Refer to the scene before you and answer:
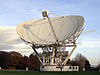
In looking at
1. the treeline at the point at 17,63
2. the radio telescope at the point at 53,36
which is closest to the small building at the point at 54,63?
the radio telescope at the point at 53,36

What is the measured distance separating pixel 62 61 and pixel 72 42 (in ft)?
25.4

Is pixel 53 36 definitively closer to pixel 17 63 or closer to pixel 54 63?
pixel 54 63

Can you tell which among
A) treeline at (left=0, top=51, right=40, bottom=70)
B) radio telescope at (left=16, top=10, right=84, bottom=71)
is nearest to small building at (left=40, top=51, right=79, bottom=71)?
radio telescope at (left=16, top=10, right=84, bottom=71)

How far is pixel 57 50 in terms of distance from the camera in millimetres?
51969

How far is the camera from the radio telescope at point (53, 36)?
4678 centimetres

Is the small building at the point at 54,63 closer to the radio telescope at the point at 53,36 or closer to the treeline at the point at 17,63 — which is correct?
the radio telescope at the point at 53,36

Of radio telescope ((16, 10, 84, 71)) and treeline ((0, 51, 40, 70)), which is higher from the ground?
radio telescope ((16, 10, 84, 71))

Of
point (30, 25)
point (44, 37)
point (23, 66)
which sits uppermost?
point (30, 25)

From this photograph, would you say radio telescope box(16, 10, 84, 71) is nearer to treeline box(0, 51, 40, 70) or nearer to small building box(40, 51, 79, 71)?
small building box(40, 51, 79, 71)

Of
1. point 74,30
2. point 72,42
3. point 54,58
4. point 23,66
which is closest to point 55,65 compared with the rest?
point 54,58

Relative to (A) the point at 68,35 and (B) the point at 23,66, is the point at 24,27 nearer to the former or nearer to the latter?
(A) the point at 68,35

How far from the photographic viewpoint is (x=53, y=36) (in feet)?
161

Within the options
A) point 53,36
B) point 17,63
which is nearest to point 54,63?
point 53,36

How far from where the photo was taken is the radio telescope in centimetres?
4678
